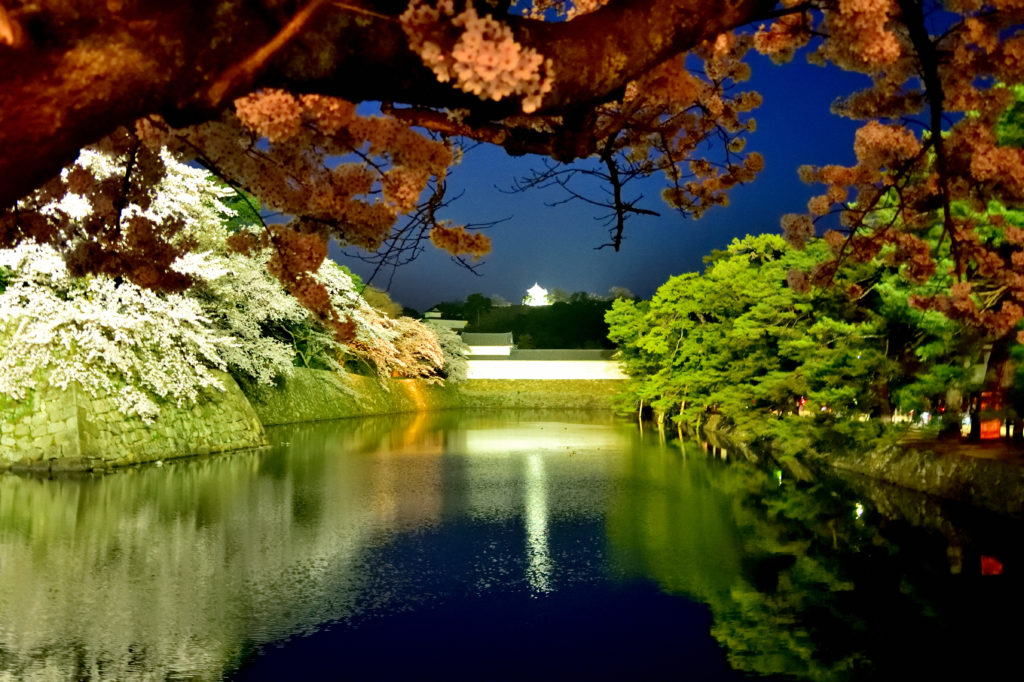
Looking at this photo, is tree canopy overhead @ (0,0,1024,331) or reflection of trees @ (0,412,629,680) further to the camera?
reflection of trees @ (0,412,629,680)

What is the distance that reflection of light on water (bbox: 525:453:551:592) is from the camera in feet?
23.8

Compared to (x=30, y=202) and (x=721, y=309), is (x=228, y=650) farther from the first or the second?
(x=721, y=309)

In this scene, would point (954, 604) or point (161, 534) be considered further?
point (161, 534)

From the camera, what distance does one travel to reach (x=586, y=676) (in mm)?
5023

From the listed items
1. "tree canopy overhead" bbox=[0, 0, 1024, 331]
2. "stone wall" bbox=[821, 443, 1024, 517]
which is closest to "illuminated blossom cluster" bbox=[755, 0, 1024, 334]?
"tree canopy overhead" bbox=[0, 0, 1024, 331]

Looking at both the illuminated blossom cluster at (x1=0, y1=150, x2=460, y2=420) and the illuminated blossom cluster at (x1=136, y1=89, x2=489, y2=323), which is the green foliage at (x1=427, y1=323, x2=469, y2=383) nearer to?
the illuminated blossom cluster at (x1=0, y1=150, x2=460, y2=420)

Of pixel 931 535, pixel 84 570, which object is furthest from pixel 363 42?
pixel 931 535

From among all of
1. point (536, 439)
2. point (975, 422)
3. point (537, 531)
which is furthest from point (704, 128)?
point (536, 439)

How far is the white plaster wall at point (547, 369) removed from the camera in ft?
145

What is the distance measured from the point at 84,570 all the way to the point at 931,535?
8.59m

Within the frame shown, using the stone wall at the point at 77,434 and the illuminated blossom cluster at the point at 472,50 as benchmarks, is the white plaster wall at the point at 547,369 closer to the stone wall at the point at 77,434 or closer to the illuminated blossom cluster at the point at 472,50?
the stone wall at the point at 77,434

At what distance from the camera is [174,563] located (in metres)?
7.44

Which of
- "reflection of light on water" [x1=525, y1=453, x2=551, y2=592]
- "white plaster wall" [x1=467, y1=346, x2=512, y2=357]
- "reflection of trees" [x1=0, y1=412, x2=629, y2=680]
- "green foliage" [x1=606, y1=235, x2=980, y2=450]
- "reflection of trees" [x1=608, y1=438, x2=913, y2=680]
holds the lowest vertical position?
"reflection of trees" [x1=608, y1=438, x2=913, y2=680]

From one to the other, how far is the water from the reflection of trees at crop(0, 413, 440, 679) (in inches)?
1.2
